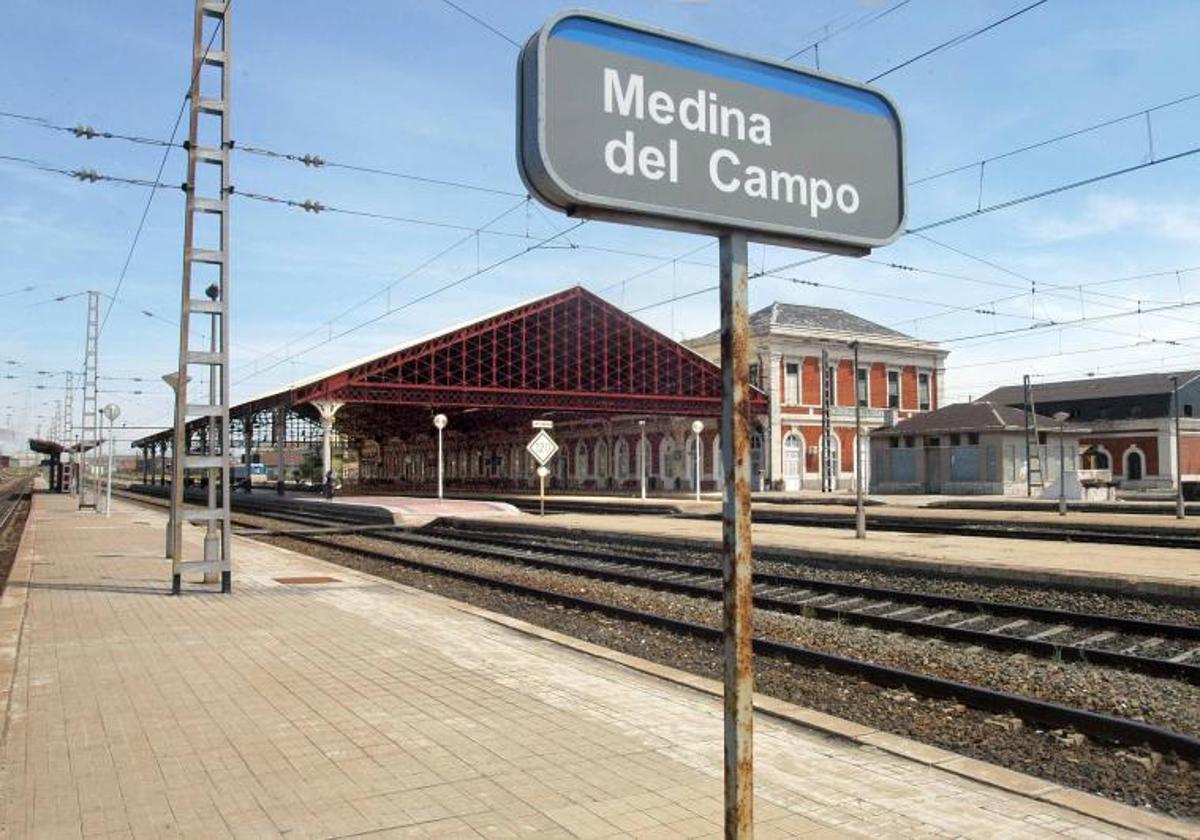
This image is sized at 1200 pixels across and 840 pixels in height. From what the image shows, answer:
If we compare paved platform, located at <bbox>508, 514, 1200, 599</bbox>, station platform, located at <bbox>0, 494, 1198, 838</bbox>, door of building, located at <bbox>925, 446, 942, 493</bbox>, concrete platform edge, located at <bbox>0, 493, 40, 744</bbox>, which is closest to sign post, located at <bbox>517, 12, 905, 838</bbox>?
station platform, located at <bbox>0, 494, 1198, 838</bbox>

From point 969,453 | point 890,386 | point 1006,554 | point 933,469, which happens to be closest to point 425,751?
point 1006,554

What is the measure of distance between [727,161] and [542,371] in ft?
150

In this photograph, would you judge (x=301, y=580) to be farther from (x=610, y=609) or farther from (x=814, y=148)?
(x=814, y=148)

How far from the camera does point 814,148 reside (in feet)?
9.31

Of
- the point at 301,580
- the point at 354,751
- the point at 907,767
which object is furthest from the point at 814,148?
the point at 301,580

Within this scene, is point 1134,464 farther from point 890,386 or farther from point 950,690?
point 950,690

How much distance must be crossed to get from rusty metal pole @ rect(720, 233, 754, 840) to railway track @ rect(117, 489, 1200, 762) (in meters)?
4.41

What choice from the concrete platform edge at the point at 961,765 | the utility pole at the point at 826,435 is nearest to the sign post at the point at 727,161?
the concrete platform edge at the point at 961,765

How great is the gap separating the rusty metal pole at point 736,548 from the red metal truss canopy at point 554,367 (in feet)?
134

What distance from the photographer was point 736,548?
2.57 metres

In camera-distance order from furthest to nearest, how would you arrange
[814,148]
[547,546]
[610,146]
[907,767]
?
[547,546]
[907,767]
[814,148]
[610,146]

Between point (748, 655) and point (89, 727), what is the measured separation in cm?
509

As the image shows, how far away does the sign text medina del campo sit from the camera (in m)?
2.39

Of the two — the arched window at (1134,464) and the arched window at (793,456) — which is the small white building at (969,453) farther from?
the arched window at (1134,464)
